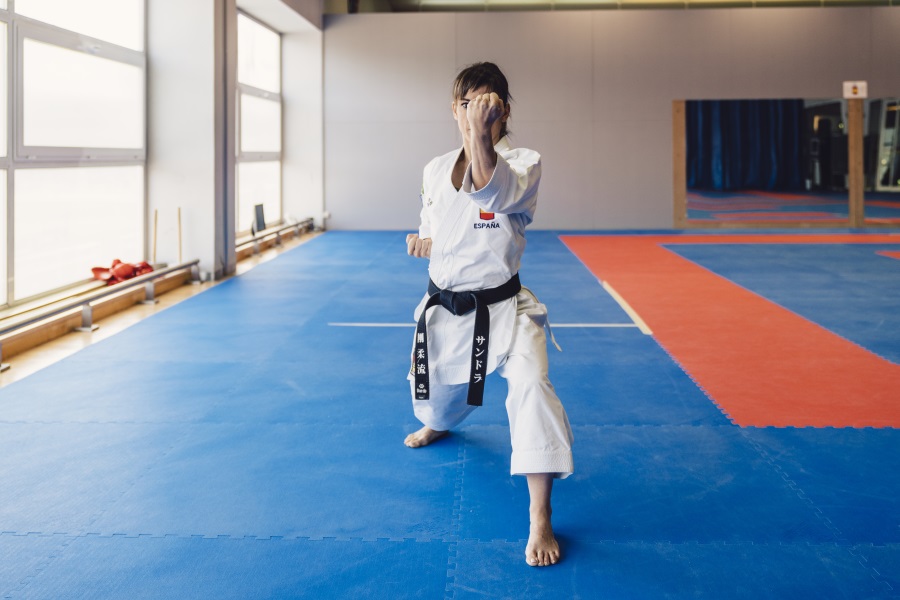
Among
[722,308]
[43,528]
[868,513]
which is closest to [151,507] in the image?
[43,528]

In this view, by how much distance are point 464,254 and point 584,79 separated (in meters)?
11.3

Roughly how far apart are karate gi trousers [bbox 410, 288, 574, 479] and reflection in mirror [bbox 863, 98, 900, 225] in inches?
503

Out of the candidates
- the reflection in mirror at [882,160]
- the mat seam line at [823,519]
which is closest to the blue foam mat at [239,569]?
the mat seam line at [823,519]

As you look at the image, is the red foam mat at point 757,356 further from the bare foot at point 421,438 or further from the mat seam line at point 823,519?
the bare foot at point 421,438

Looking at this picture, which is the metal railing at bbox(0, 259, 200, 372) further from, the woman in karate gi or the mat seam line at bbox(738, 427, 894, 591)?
the mat seam line at bbox(738, 427, 894, 591)

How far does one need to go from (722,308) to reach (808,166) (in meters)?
10.9

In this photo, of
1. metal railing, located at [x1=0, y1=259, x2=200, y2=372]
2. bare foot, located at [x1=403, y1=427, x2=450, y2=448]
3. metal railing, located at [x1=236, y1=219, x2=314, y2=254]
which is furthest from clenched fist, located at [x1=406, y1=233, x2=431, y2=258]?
metal railing, located at [x1=236, y1=219, x2=314, y2=254]

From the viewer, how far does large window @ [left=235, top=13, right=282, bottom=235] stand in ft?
36.5

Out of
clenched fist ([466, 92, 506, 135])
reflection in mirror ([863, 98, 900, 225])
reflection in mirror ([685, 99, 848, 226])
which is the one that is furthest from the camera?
reflection in mirror ([863, 98, 900, 225])

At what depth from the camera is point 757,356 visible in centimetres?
496

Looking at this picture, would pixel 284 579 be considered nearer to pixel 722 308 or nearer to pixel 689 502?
pixel 689 502

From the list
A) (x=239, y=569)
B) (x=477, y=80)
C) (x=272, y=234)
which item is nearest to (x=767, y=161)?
(x=272, y=234)

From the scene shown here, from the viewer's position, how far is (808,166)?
52.9ft

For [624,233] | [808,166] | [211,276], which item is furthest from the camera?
[808,166]
